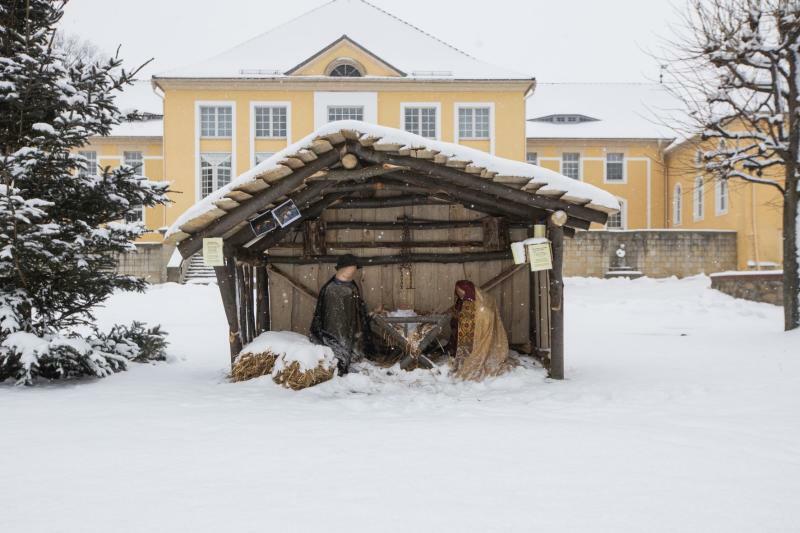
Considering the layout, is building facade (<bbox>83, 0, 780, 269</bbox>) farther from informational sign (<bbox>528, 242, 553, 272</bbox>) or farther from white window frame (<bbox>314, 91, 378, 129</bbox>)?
informational sign (<bbox>528, 242, 553, 272</bbox>)

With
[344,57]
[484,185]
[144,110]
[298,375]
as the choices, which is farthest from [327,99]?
[298,375]

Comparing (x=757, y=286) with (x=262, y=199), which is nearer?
(x=262, y=199)

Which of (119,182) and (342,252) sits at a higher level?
(119,182)

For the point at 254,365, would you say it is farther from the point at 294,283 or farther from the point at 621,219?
the point at 621,219

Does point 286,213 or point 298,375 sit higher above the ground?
point 286,213

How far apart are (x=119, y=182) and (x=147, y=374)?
2388 mm

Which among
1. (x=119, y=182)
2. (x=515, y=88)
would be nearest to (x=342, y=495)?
(x=119, y=182)

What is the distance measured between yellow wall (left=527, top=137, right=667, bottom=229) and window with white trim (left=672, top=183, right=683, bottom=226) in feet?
1.97

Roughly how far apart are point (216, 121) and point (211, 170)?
7.00ft

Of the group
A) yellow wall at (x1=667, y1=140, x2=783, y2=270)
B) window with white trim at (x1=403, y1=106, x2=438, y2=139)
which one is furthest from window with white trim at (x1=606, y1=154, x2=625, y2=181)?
window with white trim at (x1=403, y1=106, x2=438, y2=139)

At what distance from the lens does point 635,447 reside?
5008mm

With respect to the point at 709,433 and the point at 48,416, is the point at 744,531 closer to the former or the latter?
the point at 709,433

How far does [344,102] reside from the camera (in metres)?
29.4

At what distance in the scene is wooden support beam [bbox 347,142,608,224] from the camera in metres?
7.57
